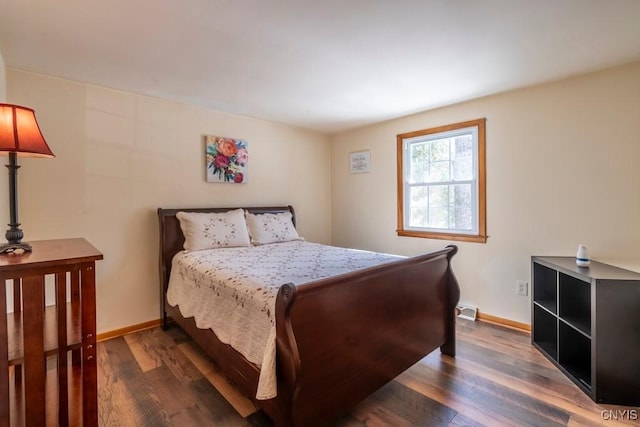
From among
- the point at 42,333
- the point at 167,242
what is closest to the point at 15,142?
the point at 42,333

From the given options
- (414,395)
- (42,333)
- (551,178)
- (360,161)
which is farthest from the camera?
(360,161)

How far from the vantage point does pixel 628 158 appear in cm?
224

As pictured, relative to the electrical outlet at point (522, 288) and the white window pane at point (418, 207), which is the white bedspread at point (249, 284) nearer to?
the white window pane at point (418, 207)

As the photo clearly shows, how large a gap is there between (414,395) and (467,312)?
1554mm

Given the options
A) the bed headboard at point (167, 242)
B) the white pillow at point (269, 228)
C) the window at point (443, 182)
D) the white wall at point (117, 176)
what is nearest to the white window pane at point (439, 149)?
the window at point (443, 182)

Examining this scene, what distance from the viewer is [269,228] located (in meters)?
3.28

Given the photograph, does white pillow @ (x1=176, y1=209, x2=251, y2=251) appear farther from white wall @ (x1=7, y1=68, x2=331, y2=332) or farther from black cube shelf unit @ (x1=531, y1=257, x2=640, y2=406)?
black cube shelf unit @ (x1=531, y1=257, x2=640, y2=406)

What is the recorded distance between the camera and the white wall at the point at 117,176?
235cm

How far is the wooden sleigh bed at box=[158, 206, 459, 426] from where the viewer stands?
4.32 ft

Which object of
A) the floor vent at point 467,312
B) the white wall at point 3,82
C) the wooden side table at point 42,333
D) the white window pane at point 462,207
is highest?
the white wall at point 3,82

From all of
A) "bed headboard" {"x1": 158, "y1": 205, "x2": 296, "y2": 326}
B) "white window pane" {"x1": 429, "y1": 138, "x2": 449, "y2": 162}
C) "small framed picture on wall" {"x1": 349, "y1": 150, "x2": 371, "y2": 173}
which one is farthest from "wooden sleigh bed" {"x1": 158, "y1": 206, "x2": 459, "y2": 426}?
"small framed picture on wall" {"x1": 349, "y1": 150, "x2": 371, "y2": 173}

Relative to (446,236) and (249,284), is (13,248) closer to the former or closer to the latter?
(249,284)

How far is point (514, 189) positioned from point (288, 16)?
2.44m

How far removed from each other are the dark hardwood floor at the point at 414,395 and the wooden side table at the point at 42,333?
579 millimetres
